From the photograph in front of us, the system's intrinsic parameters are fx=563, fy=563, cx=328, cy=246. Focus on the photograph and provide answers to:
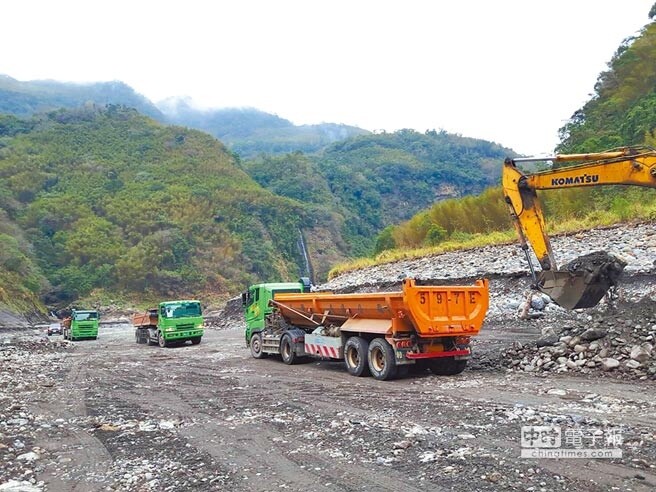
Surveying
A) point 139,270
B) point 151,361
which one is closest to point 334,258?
point 139,270

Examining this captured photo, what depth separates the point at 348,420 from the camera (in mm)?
7523

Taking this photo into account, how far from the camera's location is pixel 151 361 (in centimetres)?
1727

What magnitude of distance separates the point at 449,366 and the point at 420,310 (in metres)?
1.69

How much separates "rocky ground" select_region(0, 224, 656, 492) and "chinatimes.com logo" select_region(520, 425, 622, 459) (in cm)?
6

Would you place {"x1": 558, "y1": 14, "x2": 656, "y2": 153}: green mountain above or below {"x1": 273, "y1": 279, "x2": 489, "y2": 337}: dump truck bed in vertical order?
above

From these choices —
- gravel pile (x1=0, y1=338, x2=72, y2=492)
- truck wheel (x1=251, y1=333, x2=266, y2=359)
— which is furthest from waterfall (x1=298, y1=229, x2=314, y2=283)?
truck wheel (x1=251, y1=333, x2=266, y2=359)

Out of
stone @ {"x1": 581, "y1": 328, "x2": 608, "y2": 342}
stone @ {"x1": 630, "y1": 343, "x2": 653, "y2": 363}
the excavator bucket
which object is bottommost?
stone @ {"x1": 630, "y1": 343, "x2": 653, "y2": 363}

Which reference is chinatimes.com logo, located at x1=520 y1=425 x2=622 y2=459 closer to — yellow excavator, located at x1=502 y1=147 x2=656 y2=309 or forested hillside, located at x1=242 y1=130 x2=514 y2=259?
yellow excavator, located at x1=502 y1=147 x2=656 y2=309

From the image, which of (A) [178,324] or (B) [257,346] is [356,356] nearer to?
(B) [257,346]

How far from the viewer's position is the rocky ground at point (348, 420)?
5.30 m

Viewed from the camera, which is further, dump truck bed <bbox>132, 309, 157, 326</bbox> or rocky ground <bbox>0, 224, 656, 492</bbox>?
dump truck bed <bbox>132, 309, 157, 326</bbox>

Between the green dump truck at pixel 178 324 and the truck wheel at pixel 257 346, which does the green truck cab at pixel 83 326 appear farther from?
the truck wheel at pixel 257 346

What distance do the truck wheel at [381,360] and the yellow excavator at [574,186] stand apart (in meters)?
3.32

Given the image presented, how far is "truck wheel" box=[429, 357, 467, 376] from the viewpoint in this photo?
36.8 feet
